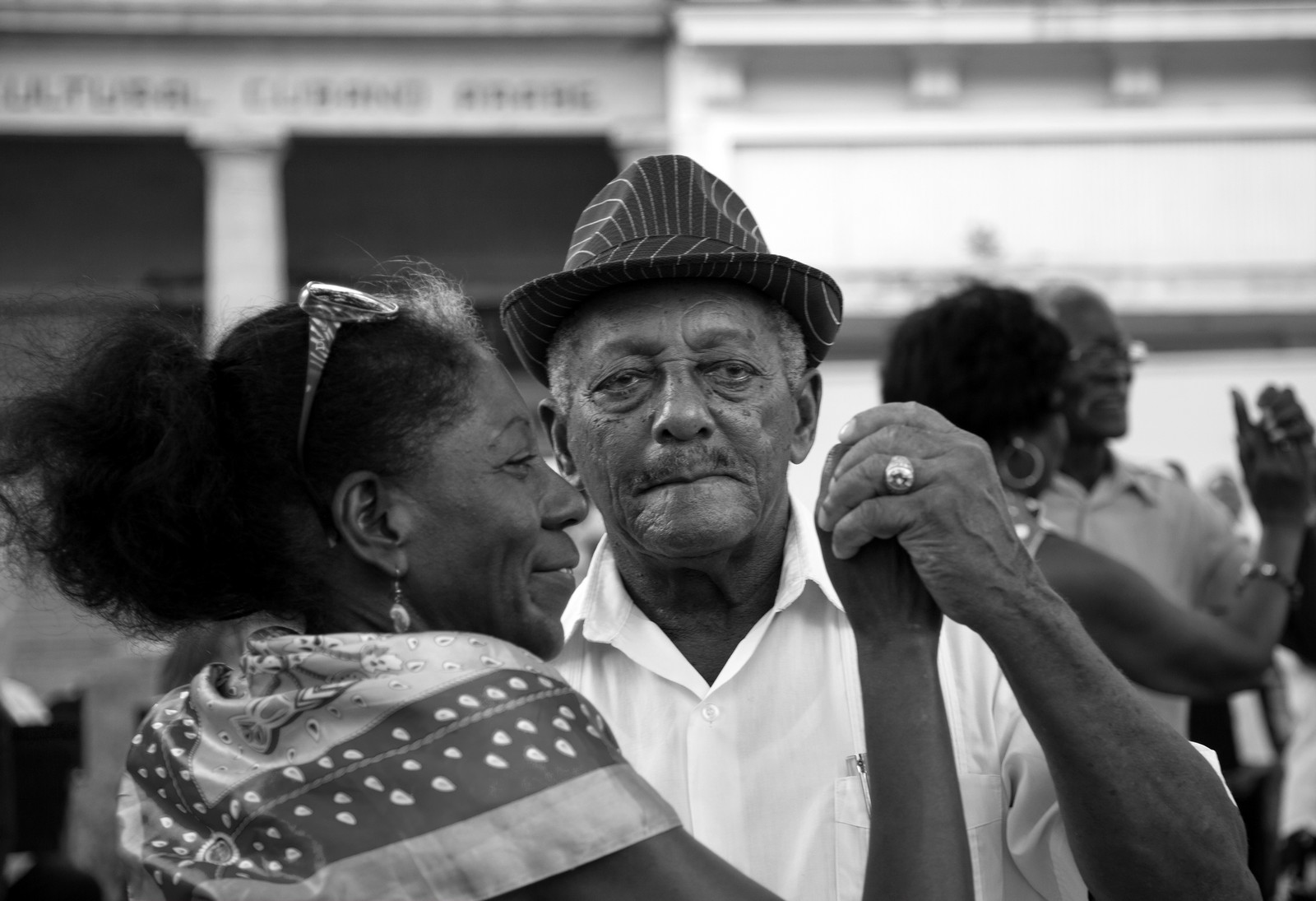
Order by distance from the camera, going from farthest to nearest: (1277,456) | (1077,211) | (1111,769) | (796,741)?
(1077,211) → (1277,456) → (796,741) → (1111,769)

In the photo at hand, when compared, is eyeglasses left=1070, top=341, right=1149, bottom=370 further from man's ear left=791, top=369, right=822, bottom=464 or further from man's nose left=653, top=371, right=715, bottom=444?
man's nose left=653, top=371, right=715, bottom=444

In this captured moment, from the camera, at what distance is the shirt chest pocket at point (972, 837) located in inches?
85.7

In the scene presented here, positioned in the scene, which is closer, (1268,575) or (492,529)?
(492,529)

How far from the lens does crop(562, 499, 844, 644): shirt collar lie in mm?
2465

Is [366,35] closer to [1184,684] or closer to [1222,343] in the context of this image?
[1222,343]

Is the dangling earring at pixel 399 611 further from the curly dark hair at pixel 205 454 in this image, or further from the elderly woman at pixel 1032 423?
the elderly woman at pixel 1032 423

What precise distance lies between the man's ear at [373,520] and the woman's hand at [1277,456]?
287cm

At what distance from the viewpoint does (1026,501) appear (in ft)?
10.5

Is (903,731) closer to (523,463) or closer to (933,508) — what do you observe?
(933,508)

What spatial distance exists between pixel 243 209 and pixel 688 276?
48.3ft

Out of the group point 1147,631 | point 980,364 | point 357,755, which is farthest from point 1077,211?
point 357,755

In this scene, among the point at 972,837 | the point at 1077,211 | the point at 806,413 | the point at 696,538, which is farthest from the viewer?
the point at 1077,211

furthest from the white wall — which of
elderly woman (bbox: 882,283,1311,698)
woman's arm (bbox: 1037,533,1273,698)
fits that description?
woman's arm (bbox: 1037,533,1273,698)

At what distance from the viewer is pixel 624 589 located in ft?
8.53
